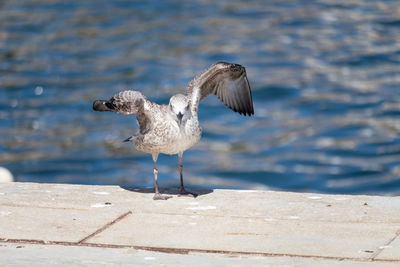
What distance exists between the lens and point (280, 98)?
20.4 meters

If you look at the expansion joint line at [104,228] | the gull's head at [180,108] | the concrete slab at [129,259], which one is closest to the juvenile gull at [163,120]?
the gull's head at [180,108]

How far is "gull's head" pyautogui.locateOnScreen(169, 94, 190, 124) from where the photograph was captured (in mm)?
7480

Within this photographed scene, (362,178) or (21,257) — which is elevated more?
(21,257)

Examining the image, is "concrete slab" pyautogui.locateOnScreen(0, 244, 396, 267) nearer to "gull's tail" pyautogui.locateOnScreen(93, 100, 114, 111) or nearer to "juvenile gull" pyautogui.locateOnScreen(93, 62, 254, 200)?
"juvenile gull" pyautogui.locateOnScreen(93, 62, 254, 200)

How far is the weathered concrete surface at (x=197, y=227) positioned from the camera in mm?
5777

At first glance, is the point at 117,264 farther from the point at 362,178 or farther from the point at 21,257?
the point at 362,178

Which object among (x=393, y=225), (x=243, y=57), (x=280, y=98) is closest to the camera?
(x=393, y=225)

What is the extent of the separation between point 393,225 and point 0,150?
44.5ft

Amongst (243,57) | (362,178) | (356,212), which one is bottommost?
(362,178)

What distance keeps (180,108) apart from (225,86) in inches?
53.7

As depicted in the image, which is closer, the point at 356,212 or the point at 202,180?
the point at 356,212

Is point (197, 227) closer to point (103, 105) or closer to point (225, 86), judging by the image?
point (103, 105)

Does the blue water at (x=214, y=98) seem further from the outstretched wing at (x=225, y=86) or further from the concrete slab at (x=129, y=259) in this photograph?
the concrete slab at (x=129, y=259)

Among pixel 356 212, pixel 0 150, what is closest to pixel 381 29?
pixel 0 150
